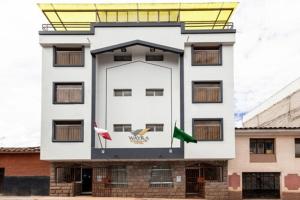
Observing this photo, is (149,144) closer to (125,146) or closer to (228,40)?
(125,146)

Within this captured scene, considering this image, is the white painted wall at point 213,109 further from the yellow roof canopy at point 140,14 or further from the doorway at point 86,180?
the doorway at point 86,180

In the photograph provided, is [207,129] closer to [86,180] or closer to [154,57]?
[154,57]

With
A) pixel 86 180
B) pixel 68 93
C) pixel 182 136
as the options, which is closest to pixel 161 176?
pixel 182 136

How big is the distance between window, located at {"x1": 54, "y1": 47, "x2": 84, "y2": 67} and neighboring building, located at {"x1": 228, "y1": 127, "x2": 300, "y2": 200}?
13.8 m

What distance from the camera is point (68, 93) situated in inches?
1523

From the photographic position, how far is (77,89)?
38.8 meters

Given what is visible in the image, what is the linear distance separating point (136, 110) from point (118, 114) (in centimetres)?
148

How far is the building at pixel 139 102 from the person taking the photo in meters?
38.1

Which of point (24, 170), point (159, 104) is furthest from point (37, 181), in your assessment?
point (159, 104)

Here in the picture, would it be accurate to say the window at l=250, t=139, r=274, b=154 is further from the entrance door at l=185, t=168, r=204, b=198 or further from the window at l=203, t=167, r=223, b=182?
the entrance door at l=185, t=168, r=204, b=198

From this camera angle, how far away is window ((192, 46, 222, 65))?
39.0 metres

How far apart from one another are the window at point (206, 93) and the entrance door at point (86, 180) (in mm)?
10833

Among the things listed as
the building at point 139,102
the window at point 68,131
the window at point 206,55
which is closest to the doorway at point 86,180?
the building at point 139,102

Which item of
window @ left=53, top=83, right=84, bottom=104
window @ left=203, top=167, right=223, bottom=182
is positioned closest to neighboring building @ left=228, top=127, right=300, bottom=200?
window @ left=203, top=167, right=223, bottom=182
